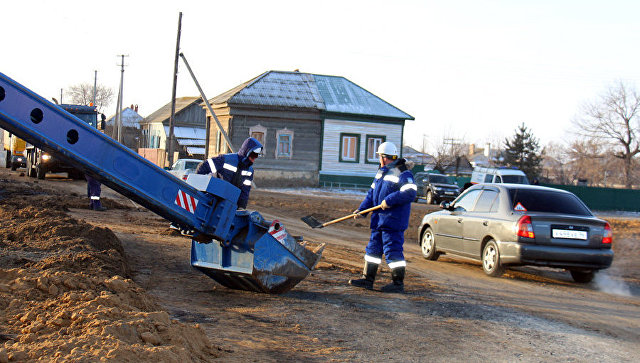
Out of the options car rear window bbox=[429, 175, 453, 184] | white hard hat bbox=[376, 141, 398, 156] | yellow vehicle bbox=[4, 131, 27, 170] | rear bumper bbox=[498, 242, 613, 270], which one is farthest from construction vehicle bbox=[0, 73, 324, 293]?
yellow vehicle bbox=[4, 131, 27, 170]

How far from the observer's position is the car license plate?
9.73 meters

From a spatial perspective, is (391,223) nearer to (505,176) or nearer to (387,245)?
(387,245)

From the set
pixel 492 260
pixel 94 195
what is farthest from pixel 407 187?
pixel 94 195

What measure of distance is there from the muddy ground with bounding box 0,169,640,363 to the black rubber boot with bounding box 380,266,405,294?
0.17m

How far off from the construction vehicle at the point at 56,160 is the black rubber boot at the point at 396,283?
20.0 m

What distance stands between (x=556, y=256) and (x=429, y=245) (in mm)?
3080

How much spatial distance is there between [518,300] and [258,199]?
18.8 metres

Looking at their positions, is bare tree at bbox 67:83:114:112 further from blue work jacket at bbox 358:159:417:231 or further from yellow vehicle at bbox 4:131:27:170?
blue work jacket at bbox 358:159:417:231

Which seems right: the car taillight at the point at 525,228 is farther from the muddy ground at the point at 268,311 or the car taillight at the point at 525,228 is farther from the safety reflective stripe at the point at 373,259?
the safety reflective stripe at the point at 373,259

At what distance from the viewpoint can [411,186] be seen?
26.9ft

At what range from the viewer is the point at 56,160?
92.9ft

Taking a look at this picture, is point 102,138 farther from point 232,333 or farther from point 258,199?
point 258,199

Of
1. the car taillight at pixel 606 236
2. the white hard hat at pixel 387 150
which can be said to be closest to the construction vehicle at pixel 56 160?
the white hard hat at pixel 387 150

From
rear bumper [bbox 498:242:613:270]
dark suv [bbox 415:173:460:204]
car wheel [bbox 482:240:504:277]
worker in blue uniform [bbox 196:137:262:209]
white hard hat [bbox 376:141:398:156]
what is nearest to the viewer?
worker in blue uniform [bbox 196:137:262:209]
